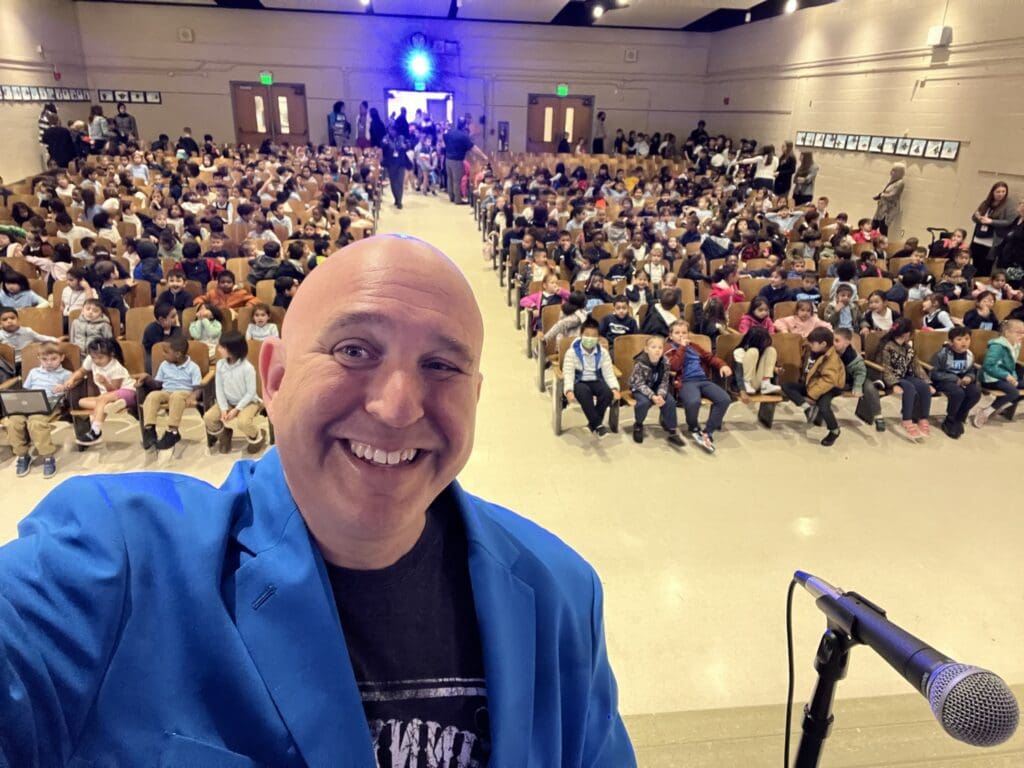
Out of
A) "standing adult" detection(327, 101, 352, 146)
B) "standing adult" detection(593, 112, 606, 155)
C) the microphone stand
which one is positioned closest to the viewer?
the microphone stand

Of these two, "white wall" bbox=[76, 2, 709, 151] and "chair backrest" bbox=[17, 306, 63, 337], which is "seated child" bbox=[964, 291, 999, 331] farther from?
"white wall" bbox=[76, 2, 709, 151]

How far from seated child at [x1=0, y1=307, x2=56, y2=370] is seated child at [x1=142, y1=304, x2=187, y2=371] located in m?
0.74

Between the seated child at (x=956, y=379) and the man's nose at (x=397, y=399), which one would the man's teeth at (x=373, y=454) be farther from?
the seated child at (x=956, y=379)

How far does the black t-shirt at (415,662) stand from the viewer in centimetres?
85

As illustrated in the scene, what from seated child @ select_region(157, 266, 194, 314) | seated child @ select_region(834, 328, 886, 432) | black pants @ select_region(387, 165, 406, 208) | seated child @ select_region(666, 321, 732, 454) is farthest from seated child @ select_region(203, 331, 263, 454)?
black pants @ select_region(387, 165, 406, 208)

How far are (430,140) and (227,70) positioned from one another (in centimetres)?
592

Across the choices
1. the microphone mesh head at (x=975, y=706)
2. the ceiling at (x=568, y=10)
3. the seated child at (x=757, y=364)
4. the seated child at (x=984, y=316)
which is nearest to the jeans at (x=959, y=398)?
the seated child at (x=984, y=316)

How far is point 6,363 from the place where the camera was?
14.2ft

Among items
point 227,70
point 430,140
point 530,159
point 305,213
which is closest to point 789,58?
point 530,159

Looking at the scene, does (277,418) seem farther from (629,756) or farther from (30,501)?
(30,501)

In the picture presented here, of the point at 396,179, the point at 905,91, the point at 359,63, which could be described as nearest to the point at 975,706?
the point at 905,91

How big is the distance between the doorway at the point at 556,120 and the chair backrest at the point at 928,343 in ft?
52.9

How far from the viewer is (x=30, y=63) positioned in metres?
13.2

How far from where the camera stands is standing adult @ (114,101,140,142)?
51.3ft
